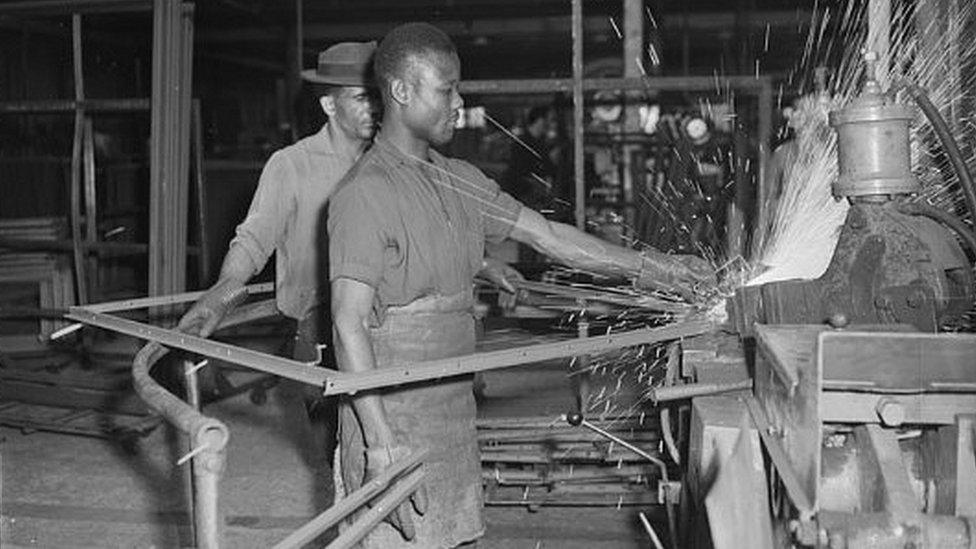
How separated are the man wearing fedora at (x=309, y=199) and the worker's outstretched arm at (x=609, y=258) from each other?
1068 millimetres

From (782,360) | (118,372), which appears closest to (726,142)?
(118,372)

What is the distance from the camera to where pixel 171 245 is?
6375 millimetres

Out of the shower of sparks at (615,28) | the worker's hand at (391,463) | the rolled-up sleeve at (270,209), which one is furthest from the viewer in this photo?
the shower of sparks at (615,28)

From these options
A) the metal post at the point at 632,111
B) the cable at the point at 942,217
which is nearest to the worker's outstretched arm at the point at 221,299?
the cable at the point at 942,217

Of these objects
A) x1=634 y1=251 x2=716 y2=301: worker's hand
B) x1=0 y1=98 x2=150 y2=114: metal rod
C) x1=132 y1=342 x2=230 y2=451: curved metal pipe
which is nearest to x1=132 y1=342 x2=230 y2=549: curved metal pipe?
x1=132 y1=342 x2=230 y2=451: curved metal pipe

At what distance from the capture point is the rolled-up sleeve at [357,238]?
291 centimetres

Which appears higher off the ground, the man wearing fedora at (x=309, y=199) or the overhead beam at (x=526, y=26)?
the overhead beam at (x=526, y=26)

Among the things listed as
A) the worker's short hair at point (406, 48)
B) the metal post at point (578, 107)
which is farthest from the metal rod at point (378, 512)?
the metal post at point (578, 107)

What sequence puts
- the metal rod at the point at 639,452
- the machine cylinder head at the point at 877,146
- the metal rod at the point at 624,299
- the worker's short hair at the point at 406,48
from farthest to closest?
the metal rod at the point at 624,299
the metal rod at the point at 639,452
the worker's short hair at the point at 406,48
the machine cylinder head at the point at 877,146

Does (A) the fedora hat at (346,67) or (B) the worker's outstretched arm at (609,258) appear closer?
(B) the worker's outstretched arm at (609,258)

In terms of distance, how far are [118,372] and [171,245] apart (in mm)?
1896

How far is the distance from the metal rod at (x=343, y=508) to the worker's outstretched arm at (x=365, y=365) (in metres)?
0.12

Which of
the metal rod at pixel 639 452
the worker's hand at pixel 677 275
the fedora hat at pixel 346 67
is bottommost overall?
the metal rod at pixel 639 452

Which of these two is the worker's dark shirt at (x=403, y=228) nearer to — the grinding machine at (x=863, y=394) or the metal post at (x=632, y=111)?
the grinding machine at (x=863, y=394)
